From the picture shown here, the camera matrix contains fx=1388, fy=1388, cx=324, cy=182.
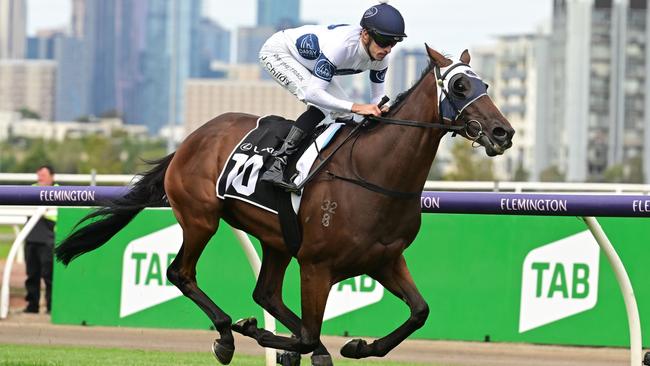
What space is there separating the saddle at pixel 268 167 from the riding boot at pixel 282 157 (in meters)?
0.03

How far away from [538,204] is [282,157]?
166 centimetres

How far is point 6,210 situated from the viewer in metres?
13.2

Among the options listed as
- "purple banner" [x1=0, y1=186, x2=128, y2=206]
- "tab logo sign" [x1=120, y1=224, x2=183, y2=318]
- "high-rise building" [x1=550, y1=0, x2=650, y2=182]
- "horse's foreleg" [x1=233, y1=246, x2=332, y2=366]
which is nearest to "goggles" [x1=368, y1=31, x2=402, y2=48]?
"horse's foreleg" [x1=233, y1=246, x2=332, y2=366]

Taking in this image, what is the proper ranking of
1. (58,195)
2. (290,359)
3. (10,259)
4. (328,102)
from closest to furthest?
(328,102)
(290,359)
(58,195)
(10,259)

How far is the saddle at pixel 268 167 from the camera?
7.40 m

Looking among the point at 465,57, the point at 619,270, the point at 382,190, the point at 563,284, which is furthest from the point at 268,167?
the point at 563,284

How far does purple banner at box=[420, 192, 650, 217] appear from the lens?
8.02m

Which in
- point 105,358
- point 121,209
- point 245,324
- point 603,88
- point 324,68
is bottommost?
point 603,88

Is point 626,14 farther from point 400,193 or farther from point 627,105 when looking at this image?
point 400,193

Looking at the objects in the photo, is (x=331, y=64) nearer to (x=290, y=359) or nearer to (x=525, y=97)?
(x=290, y=359)

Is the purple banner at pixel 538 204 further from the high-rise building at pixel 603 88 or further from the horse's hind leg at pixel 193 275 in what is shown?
the high-rise building at pixel 603 88

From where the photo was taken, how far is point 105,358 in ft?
30.7

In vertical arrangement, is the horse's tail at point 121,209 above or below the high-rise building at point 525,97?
above

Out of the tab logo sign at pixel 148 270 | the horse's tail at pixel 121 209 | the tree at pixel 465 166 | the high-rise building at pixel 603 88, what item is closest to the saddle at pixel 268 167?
the horse's tail at pixel 121 209
